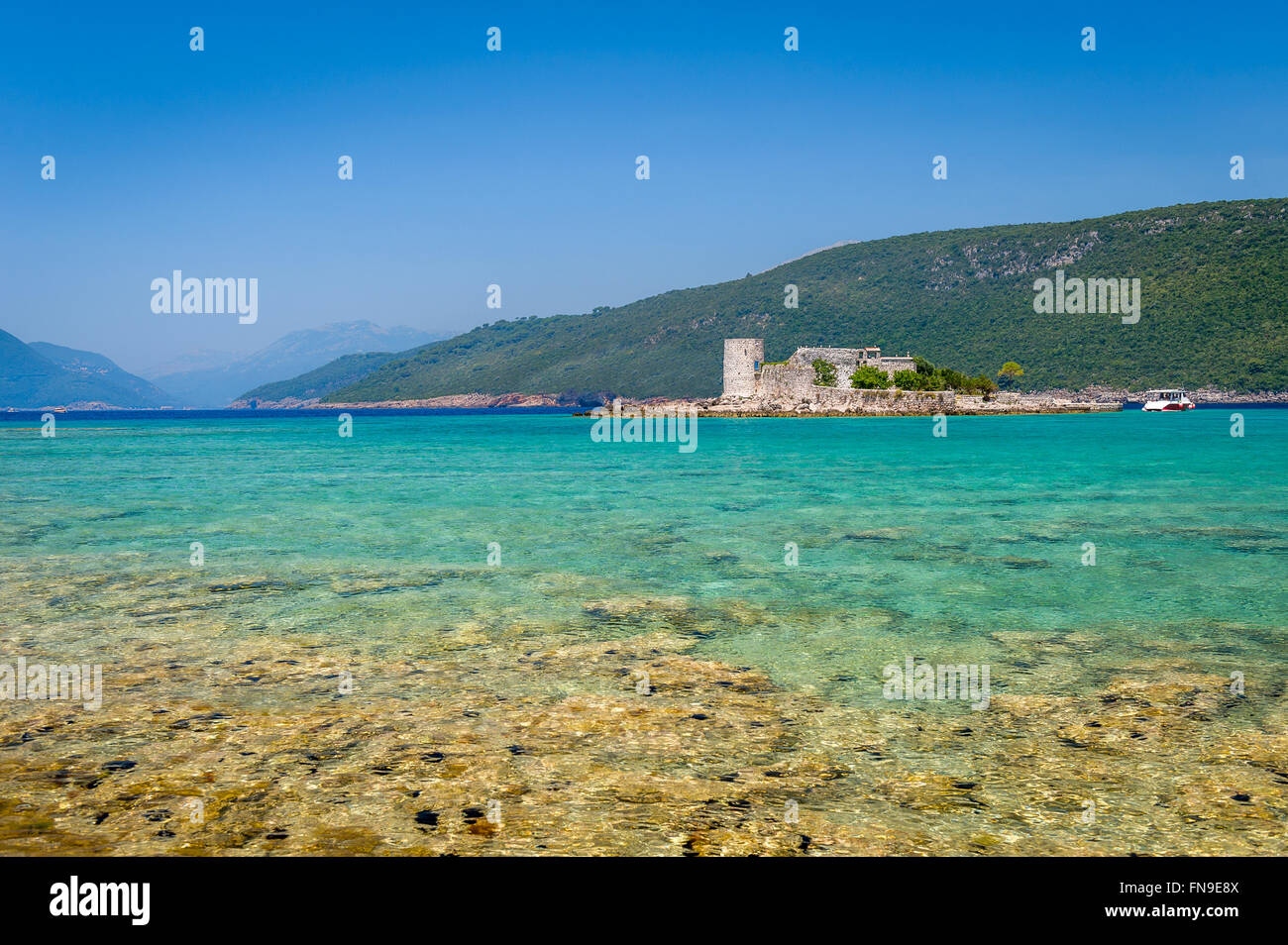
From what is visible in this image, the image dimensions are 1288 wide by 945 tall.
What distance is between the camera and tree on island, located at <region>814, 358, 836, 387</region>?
3844 inches

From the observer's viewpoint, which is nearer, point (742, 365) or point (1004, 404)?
point (1004, 404)

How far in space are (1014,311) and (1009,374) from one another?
19.9 meters

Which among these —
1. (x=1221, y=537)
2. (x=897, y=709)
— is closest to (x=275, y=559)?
(x=897, y=709)

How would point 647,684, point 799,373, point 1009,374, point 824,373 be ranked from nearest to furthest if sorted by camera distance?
point 647,684, point 799,373, point 824,373, point 1009,374

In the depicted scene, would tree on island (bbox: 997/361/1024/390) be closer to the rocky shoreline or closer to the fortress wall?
the rocky shoreline

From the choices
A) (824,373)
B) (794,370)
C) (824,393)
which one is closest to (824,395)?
(824,393)

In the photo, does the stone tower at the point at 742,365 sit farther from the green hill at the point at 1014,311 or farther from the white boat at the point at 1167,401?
the white boat at the point at 1167,401

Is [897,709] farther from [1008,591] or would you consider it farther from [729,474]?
[729,474]

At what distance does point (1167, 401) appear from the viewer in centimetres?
10712

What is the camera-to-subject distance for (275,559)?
13.6m

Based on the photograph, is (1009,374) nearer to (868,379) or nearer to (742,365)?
(868,379)

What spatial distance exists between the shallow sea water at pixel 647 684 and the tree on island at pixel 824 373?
7978 cm

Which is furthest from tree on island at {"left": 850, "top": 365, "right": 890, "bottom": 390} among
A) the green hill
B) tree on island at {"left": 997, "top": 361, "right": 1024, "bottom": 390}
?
the green hill
